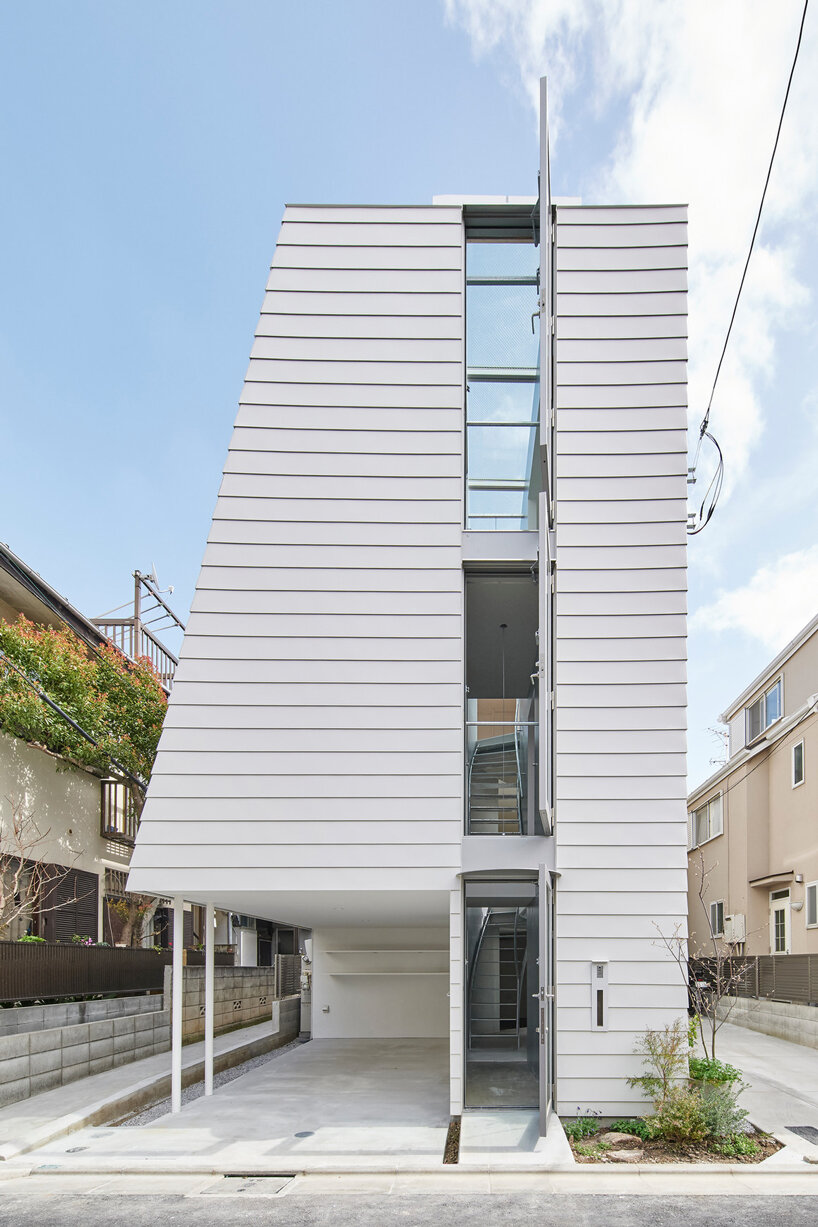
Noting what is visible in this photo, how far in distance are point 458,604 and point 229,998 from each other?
10.7m

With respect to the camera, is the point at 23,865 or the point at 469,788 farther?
the point at 23,865

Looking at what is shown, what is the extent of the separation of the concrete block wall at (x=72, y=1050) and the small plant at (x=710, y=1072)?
688 cm

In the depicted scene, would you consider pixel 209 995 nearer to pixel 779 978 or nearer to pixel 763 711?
pixel 779 978

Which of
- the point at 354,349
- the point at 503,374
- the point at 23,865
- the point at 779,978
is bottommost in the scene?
the point at 779,978

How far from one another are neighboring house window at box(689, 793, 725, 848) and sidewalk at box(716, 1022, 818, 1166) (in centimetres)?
827

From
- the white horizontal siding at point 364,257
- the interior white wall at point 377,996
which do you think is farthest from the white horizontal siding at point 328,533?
the interior white wall at point 377,996

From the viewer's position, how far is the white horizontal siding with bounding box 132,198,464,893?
29.9 feet

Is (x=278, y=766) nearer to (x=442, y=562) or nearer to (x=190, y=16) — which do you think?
(x=442, y=562)

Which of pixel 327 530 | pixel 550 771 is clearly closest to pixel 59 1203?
pixel 550 771

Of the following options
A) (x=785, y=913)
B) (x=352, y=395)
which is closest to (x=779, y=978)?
(x=785, y=913)

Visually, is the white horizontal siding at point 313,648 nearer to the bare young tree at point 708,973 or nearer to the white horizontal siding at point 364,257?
the bare young tree at point 708,973

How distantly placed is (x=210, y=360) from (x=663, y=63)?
65.0ft

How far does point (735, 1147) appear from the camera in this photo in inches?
309

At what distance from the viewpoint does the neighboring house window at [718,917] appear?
23712 millimetres
